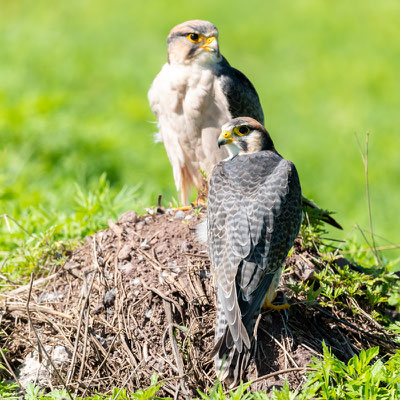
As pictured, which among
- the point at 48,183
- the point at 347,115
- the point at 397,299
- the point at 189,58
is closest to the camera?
the point at 397,299

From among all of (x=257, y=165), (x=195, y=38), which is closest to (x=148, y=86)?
(x=195, y=38)

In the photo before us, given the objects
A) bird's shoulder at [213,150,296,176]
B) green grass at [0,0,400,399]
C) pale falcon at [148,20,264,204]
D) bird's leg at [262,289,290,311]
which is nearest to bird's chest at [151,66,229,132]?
pale falcon at [148,20,264,204]

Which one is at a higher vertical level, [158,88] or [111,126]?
[158,88]

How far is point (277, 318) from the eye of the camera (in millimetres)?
4066

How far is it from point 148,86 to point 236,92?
785 centimetres

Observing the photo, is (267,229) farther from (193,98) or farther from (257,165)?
(193,98)

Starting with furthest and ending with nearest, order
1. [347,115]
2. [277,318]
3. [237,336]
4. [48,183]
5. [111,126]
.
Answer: [347,115], [111,126], [48,183], [277,318], [237,336]

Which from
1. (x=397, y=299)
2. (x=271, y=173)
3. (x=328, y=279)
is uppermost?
(x=271, y=173)

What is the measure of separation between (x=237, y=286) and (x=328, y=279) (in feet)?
2.52

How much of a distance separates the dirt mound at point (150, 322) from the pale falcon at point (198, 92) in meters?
1.08

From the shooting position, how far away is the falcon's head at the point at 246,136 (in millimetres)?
4375

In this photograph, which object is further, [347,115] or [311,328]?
[347,115]

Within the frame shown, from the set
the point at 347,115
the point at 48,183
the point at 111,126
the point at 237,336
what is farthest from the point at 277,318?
the point at 347,115

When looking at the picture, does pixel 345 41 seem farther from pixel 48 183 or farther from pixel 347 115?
pixel 48 183
